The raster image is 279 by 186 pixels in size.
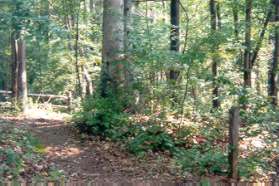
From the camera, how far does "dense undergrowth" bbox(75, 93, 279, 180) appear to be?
9734mm

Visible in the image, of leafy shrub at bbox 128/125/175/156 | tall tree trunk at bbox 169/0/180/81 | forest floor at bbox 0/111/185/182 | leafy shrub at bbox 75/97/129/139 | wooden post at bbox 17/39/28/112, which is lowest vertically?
forest floor at bbox 0/111/185/182

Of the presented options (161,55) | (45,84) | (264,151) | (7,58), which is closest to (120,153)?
(161,55)

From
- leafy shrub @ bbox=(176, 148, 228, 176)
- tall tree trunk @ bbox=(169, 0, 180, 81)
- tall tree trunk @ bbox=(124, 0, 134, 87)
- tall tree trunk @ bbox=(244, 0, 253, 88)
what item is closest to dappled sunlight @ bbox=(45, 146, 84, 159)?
tall tree trunk @ bbox=(124, 0, 134, 87)

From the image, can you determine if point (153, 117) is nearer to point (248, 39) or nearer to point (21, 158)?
point (21, 158)

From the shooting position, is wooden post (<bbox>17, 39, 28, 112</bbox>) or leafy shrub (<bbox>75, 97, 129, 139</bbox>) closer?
leafy shrub (<bbox>75, 97, 129, 139</bbox>)

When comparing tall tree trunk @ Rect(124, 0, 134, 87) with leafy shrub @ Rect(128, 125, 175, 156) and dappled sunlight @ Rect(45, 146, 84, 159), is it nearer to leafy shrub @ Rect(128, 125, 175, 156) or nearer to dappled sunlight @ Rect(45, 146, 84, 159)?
leafy shrub @ Rect(128, 125, 175, 156)

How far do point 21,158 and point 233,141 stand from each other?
13.4ft

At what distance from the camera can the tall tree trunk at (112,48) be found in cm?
1265

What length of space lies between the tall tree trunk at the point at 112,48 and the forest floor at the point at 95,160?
151 cm

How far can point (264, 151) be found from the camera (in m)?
9.97

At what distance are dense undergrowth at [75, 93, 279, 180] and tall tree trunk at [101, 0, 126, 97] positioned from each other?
469 millimetres

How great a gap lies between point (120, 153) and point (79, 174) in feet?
5.45

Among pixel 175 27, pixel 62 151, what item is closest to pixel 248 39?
pixel 175 27

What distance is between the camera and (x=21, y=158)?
9.22 m
